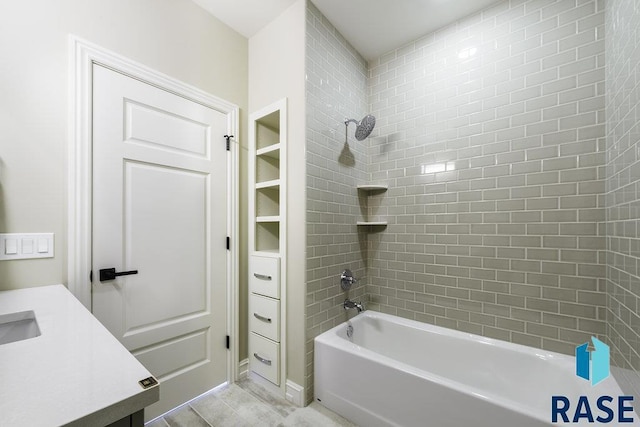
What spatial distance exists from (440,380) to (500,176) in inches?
53.5

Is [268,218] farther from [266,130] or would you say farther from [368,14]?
[368,14]

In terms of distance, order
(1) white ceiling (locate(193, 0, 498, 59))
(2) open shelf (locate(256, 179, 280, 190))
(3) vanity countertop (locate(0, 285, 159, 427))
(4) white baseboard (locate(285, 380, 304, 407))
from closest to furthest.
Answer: (3) vanity countertop (locate(0, 285, 159, 427)), (4) white baseboard (locate(285, 380, 304, 407)), (1) white ceiling (locate(193, 0, 498, 59)), (2) open shelf (locate(256, 179, 280, 190))

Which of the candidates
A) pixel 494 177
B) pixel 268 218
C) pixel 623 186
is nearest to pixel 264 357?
pixel 268 218

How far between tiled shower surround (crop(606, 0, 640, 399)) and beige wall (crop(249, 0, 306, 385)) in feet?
5.30

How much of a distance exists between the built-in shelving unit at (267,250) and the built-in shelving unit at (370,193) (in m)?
0.73

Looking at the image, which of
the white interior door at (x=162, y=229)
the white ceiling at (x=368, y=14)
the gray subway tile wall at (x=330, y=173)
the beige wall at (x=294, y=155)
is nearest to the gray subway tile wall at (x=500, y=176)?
the white ceiling at (x=368, y=14)

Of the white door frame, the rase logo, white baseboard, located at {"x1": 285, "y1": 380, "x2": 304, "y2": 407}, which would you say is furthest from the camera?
white baseboard, located at {"x1": 285, "y1": 380, "x2": 304, "y2": 407}

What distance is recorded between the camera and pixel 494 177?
1.83 metres

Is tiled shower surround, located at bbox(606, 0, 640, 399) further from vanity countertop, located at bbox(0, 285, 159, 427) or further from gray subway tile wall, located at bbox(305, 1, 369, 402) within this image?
vanity countertop, located at bbox(0, 285, 159, 427)

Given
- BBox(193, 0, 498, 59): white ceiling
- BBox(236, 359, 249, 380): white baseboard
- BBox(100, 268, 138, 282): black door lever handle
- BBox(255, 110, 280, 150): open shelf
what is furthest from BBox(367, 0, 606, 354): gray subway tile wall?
BBox(100, 268, 138, 282): black door lever handle

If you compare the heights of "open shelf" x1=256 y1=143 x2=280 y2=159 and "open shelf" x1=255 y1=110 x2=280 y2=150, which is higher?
"open shelf" x1=255 y1=110 x2=280 y2=150

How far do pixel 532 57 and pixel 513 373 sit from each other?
6.73ft

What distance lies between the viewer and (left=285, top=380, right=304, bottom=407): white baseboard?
5.84ft

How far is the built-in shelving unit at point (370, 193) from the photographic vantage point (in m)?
2.27
